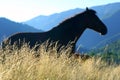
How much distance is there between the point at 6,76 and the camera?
165 inches

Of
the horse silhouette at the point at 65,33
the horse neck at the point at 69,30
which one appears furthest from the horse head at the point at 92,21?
the horse neck at the point at 69,30

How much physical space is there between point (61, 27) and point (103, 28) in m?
3.00

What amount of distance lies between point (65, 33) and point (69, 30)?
1.01 feet

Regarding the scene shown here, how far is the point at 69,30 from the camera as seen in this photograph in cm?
1437

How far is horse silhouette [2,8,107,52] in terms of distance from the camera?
539 inches

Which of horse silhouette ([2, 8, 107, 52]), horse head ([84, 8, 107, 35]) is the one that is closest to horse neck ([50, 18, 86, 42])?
horse silhouette ([2, 8, 107, 52])

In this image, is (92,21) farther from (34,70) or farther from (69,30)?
(34,70)

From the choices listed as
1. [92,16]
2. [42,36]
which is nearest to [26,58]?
[42,36]

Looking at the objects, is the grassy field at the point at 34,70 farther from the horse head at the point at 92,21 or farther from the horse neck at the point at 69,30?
the horse head at the point at 92,21

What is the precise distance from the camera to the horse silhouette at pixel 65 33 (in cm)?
1369

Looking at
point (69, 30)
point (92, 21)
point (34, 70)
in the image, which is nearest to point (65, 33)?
point (69, 30)

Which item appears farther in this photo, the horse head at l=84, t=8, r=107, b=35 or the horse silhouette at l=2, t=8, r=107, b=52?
the horse head at l=84, t=8, r=107, b=35

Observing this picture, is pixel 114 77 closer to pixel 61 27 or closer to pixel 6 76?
pixel 6 76

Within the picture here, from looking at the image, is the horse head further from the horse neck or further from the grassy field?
the grassy field
